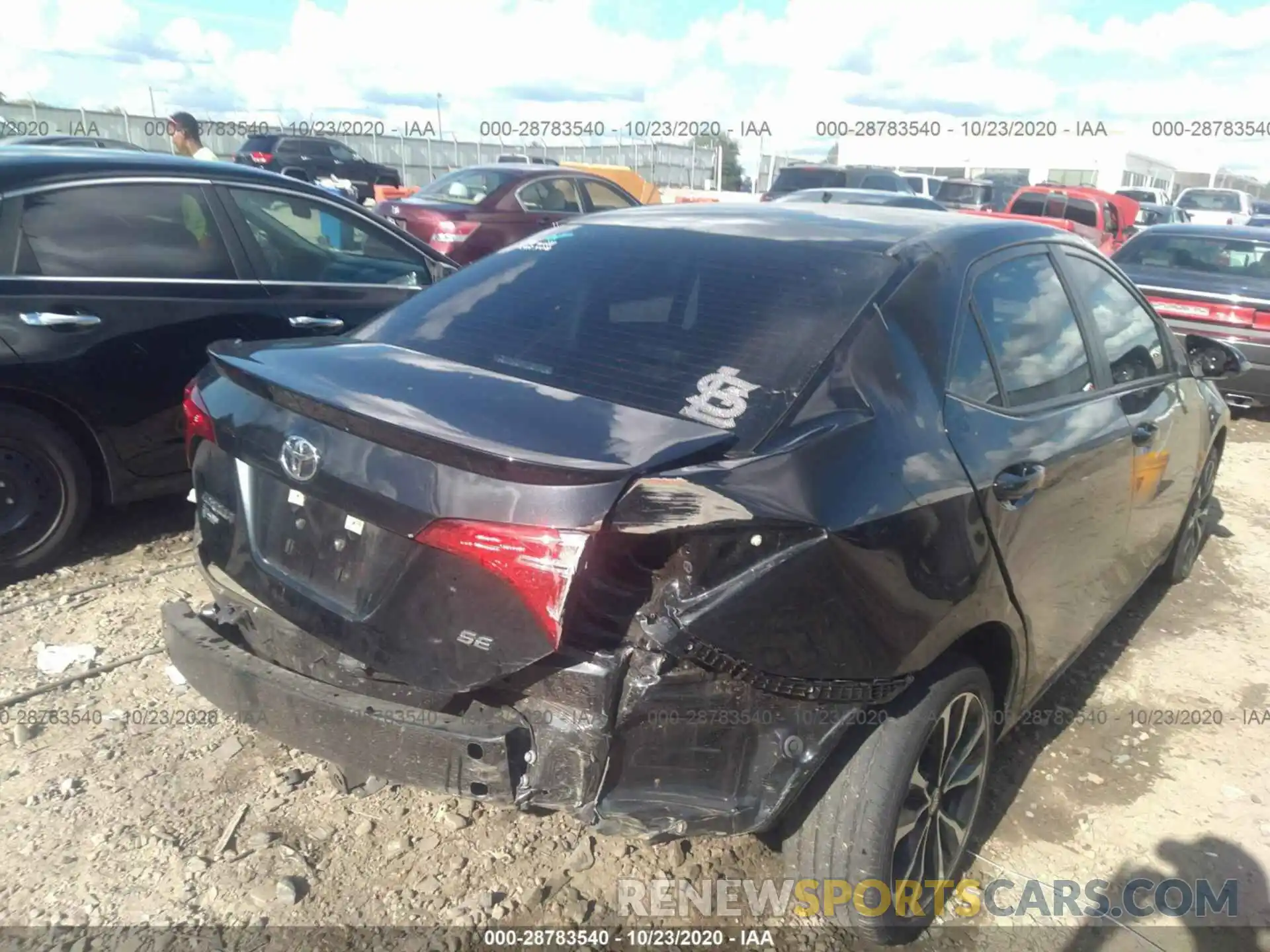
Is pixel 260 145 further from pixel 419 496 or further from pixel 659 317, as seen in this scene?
pixel 419 496

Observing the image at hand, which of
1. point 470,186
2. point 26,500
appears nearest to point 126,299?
point 26,500

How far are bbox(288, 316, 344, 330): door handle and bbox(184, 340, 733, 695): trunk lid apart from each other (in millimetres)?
2152

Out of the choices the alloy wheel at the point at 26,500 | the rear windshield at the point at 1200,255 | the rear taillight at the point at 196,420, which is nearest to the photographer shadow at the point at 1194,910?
the rear taillight at the point at 196,420

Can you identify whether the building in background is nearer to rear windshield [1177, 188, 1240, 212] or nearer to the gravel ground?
rear windshield [1177, 188, 1240, 212]

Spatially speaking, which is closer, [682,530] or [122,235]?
[682,530]

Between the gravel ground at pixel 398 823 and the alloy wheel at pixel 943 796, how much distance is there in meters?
0.20

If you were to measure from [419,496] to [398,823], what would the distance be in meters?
1.29

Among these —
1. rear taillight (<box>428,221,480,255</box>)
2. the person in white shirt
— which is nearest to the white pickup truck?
rear taillight (<box>428,221,480,255</box>)

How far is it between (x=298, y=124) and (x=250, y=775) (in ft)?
94.8

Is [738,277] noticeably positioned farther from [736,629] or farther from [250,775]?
[250,775]

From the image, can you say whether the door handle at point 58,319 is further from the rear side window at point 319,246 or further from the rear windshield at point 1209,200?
the rear windshield at point 1209,200

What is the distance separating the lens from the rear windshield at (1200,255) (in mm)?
8344

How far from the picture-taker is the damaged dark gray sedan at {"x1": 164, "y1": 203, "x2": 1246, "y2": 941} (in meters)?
1.86

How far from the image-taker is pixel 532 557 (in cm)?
181
